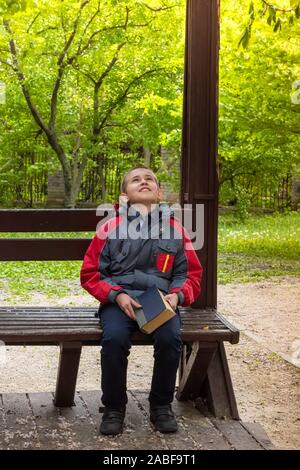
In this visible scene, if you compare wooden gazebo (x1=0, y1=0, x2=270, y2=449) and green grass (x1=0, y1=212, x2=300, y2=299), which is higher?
wooden gazebo (x1=0, y1=0, x2=270, y2=449)

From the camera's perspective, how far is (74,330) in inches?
138

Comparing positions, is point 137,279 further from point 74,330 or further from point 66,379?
point 66,379

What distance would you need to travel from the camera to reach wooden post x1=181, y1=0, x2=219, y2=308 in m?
4.04

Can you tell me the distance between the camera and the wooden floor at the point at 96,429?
3.33 m

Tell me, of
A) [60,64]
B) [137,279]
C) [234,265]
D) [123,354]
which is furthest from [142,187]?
[60,64]

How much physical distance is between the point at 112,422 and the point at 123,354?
314mm

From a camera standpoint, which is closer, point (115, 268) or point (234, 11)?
point (115, 268)

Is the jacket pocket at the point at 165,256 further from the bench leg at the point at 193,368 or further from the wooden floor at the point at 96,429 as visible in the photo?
the wooden floor at the point at 96,429

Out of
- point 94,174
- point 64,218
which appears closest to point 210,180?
point 64,218

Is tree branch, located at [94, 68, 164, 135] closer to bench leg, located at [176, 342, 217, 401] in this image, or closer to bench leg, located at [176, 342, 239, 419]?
bench leg, located at [176, 342, 217, 401]

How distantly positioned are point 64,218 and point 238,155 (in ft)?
37.2

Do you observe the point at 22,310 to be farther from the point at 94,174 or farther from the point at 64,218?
the point at 94,174

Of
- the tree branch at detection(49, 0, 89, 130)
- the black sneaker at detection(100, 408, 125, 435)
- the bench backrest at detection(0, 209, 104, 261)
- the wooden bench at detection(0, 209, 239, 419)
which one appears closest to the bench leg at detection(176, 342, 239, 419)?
the wooden bench at detection(0, 209, 239, 419)

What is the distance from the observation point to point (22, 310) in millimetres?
3934
